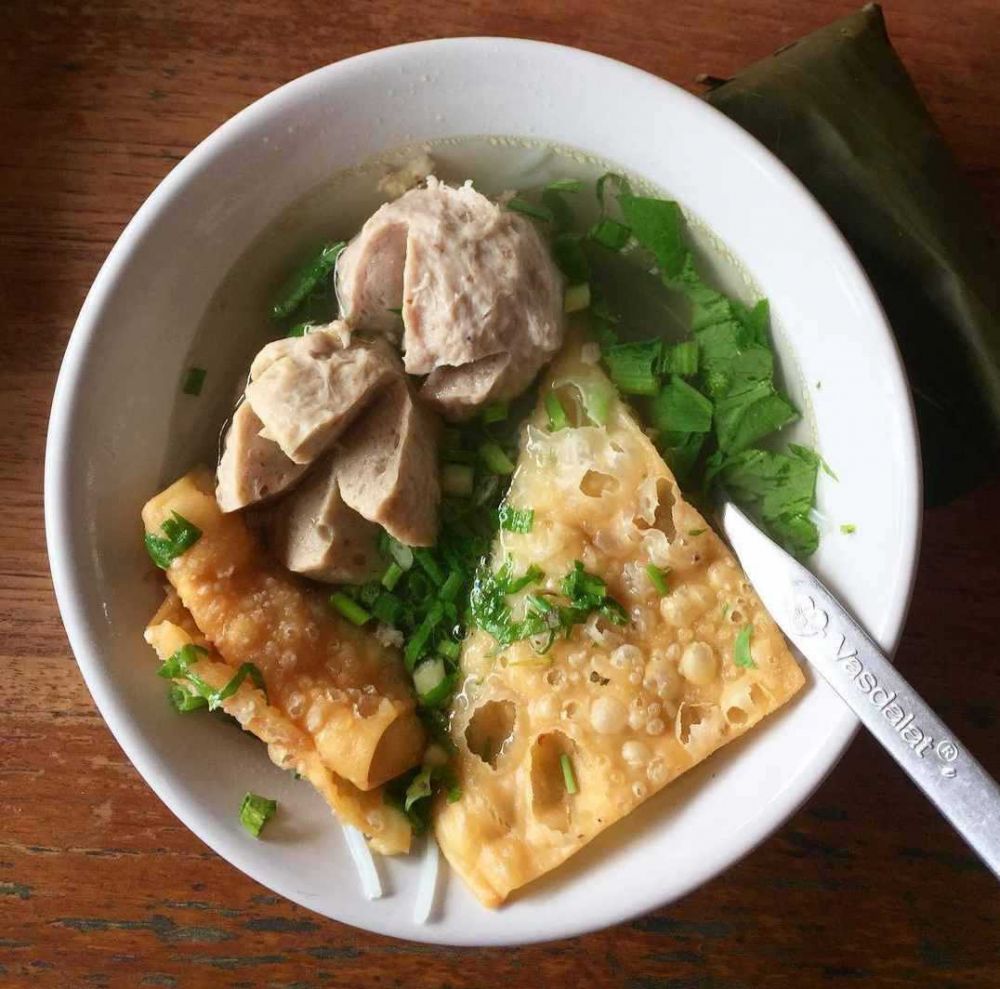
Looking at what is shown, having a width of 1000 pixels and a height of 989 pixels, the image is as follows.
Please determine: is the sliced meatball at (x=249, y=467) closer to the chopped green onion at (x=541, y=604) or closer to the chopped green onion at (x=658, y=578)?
the chopped green onion at (x=541, y=604)

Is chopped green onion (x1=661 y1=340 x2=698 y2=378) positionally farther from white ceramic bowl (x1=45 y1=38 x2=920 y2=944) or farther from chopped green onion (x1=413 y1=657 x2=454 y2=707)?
chopped green onion (x1=413 y1=657 x2=454 y2=707)

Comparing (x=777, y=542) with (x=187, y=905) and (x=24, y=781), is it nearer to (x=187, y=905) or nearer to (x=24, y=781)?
(x=187, y=905)

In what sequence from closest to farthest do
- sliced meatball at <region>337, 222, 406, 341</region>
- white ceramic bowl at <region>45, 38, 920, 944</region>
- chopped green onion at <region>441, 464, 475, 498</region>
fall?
white ceramic bowl at <region>45, 38, 920, 944</region> < sliced meatball at <region>337, 222, 406, 341</region> < chopped green onion at <region>441, 464, 475, 498</region>

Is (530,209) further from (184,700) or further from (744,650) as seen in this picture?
(184,700)

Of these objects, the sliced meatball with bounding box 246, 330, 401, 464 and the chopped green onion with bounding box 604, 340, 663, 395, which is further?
the chopped green onion with bounding box 604, 340, 663, 395

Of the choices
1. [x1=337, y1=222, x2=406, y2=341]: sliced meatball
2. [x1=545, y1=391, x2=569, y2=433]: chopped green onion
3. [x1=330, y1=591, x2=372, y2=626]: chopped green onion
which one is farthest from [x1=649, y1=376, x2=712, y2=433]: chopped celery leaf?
[x1=330, y1=591, x2=372, y2=626]: chopped green onion

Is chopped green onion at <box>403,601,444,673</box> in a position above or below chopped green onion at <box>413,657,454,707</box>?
above

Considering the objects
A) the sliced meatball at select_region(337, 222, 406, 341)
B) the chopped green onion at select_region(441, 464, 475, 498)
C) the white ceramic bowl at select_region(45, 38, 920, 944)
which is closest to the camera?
the white ceramic bowl at select_region(45, 38, 920, 944)
